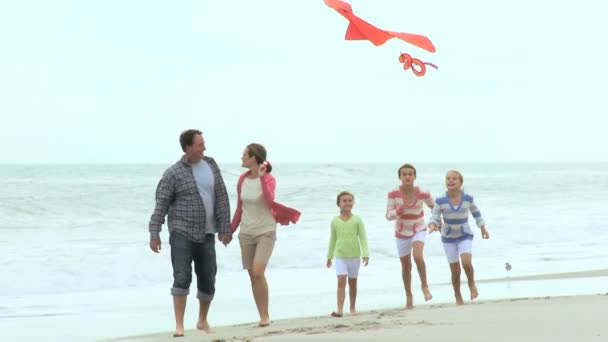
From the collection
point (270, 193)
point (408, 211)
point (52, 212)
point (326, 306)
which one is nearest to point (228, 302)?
point (326, 306)

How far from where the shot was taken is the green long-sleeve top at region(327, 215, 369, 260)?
931 cm

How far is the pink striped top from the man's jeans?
2082mm

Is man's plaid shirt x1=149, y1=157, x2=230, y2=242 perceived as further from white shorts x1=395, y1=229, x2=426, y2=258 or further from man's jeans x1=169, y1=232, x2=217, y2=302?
white shorts x1=395, y1=229, x2=426, y2=258

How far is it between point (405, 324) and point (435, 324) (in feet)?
0.73

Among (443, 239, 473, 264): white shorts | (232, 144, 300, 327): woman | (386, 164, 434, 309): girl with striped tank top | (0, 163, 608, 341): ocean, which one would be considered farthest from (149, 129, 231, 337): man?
(443, 239, 473, 264): white shorts

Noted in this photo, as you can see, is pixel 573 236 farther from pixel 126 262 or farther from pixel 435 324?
pixel 435 324

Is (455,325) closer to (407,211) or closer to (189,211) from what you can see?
(189,211)

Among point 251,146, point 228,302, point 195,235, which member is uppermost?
point 251,146

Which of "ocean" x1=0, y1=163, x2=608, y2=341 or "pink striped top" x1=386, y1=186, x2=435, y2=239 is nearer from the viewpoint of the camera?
"pink striped top" x1=386, y1=186, x2=435, y2=239

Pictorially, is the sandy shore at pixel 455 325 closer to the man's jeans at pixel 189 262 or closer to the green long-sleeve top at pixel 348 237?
the man's jeans at pixel 189 262

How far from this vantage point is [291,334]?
286 inches

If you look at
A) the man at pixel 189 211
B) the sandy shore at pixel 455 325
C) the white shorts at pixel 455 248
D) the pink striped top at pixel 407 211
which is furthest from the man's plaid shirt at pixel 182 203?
the white shorts at pixel 455 248

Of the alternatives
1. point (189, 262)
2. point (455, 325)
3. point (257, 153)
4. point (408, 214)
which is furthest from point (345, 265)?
point (455, 325)

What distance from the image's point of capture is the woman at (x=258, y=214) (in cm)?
802
